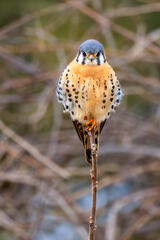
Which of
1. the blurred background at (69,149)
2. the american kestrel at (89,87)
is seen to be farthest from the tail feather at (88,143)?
the blurred background at (69,149)

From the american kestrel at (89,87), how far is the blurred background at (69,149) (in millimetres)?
1370

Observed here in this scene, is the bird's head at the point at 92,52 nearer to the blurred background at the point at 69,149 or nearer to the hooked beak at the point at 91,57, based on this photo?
the hooked beak at the point at 91,57

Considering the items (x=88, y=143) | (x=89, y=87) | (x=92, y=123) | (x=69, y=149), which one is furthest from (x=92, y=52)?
(x=69, y=149)

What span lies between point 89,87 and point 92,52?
19 centimetres

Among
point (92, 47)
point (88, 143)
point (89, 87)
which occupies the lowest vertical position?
point (88, 143)

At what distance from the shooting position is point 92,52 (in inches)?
97.1

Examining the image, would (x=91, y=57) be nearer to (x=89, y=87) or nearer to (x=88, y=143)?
(x=89, y=87)

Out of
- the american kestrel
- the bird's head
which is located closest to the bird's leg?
the american kestrel

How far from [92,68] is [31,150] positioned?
3.81 feet

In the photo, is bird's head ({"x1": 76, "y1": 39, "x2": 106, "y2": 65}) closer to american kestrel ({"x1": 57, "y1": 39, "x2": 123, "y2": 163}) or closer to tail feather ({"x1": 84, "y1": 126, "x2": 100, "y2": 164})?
american kestrel ({"x1": 57, "y1": 39, "x2": 123, "y2": 163})

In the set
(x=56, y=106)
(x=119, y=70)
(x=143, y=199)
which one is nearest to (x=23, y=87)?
(x=56, y=106)

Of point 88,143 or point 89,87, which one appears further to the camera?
point 88,143

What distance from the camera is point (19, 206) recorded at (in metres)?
4.86

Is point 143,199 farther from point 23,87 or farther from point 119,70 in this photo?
point 23,87
